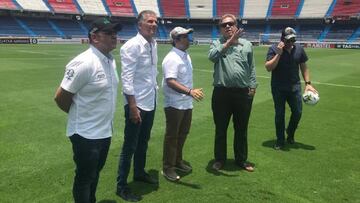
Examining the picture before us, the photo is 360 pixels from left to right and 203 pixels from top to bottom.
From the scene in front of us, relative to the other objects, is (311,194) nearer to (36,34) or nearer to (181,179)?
(181,179)

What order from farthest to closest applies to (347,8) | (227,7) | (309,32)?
1. (227,7)
2. (309,32)
3. (347,8)

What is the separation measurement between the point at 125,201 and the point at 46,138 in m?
3.22

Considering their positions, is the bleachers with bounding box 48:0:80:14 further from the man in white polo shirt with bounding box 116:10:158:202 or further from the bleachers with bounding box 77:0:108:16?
the man in white polo shirt with bounding box 116:10:158:202

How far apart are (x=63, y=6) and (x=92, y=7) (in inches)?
186

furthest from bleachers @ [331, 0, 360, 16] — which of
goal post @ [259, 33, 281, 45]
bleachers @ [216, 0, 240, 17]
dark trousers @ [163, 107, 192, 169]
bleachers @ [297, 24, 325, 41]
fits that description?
dark trousers @ [163, 107, 192, 169]

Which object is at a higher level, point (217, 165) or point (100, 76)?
point (100, 76)

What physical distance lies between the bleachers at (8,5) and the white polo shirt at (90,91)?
58878 mm

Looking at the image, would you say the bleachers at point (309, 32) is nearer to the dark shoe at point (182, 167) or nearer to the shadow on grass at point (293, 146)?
the shadow on grass at point (293, 146)

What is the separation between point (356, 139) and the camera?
25.7 ft

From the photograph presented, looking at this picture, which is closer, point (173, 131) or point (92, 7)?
point (173, 131)

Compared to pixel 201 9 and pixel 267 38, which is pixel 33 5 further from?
pixel 267 38

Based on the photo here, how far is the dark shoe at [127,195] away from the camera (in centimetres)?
479

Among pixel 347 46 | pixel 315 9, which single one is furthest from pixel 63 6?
Answer: pixel 347 46

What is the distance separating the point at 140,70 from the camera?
471 cm
